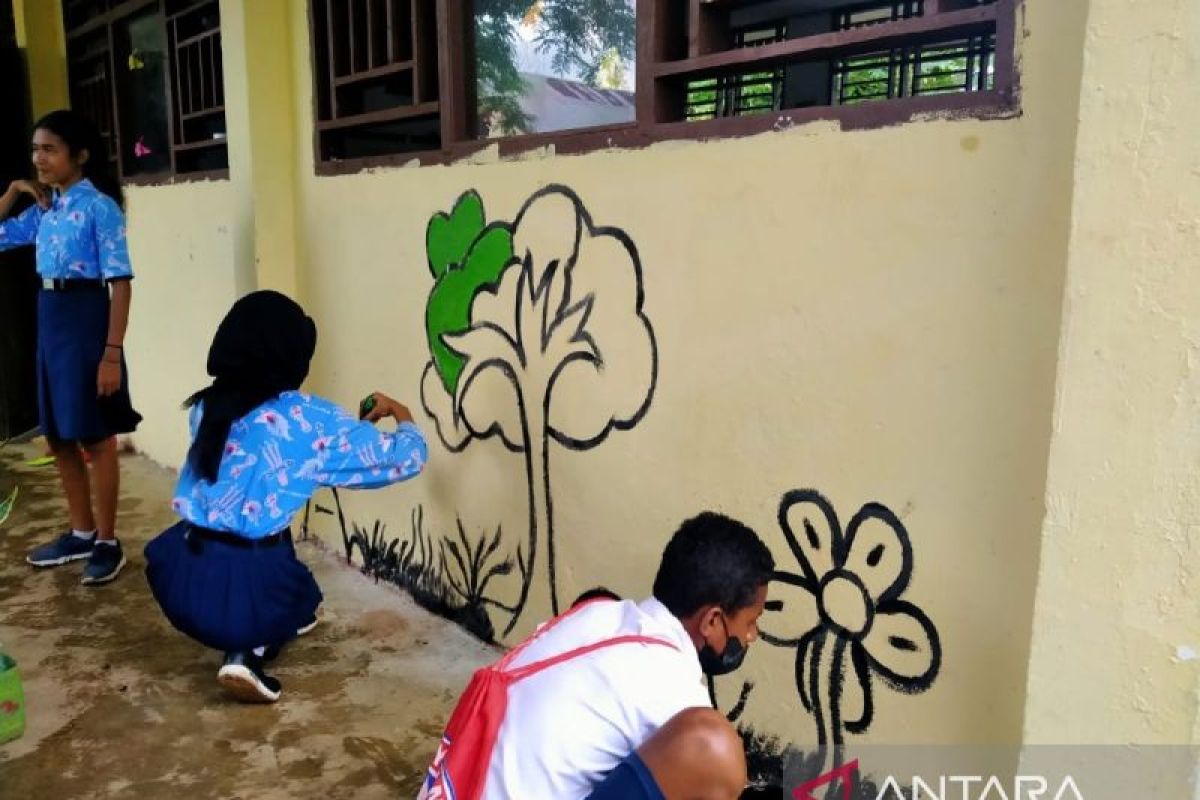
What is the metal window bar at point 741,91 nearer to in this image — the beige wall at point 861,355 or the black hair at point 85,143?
the beige wall at point 861,355

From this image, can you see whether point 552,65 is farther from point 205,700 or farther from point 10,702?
point 10,702

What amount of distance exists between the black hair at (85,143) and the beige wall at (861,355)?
5.50 feet

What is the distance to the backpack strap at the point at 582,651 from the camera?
4.42ft

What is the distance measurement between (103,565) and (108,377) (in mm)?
666

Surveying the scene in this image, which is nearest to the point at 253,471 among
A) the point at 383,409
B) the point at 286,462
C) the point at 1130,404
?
the point at 286,462

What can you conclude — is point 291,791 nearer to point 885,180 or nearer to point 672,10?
point 885,180

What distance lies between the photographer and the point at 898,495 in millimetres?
1767

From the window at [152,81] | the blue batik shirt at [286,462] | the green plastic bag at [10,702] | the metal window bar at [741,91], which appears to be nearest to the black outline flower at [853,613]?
the metal window bar at [741,91]

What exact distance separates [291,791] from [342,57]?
2.42m

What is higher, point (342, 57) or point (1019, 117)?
point (342, 57)

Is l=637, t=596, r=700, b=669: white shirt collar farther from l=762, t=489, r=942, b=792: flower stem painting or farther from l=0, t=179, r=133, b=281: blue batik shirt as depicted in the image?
l=0, t=179, r=133, b=281: blue batik shirt

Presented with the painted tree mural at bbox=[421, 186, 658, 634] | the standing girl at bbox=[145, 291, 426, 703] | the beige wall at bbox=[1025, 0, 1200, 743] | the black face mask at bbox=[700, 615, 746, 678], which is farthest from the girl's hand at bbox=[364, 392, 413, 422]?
the beige wall at bbox=[1025, 0, 1200, 743]

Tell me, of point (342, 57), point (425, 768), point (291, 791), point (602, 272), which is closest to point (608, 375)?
point (602, 272)

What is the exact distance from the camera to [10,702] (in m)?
2.25
